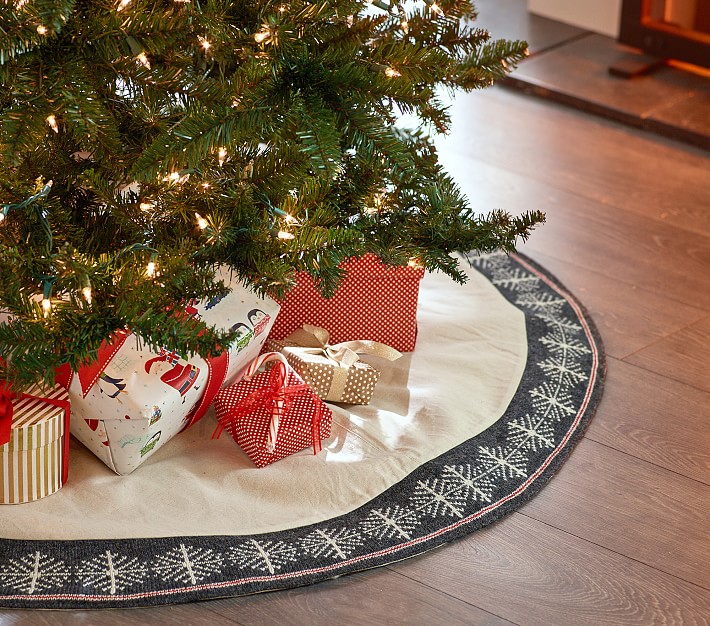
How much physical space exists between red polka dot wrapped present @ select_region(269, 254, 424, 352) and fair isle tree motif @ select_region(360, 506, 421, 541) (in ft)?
1.31

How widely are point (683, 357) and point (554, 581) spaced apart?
2.14 ft

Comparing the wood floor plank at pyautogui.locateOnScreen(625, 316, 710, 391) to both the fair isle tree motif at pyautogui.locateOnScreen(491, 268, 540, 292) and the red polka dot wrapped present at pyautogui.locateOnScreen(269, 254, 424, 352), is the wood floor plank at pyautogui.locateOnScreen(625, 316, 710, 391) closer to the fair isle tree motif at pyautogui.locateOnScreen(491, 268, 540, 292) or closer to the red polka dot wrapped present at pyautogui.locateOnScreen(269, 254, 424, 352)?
the fair isle tree motif at pyautogui.locateOnScreen(491, 268, 540, 292)

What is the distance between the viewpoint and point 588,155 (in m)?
2.64

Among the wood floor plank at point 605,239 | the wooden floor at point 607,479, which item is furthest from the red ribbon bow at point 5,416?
the wood floor plank at point 605,239

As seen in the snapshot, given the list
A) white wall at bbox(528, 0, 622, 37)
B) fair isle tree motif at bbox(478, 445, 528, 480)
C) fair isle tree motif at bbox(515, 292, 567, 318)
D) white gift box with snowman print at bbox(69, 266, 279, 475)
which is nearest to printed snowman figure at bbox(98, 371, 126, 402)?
white gift box with snowman print at bbox(69, 266, 279, 475)

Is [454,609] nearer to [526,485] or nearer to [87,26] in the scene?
[526,485]

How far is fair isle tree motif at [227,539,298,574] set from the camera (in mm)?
1325

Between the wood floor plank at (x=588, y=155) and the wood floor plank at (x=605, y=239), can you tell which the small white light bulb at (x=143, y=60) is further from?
the wood floor plank at (x=588, y=155)

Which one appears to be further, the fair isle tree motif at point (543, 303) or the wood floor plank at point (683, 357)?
the fair isle tree motif at point (543, 303)

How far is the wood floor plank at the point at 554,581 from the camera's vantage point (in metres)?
1.28

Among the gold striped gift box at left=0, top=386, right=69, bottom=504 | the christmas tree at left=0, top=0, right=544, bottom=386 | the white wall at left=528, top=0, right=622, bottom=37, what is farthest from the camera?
the white wall at left=528, top=0, right=622, bottom=37

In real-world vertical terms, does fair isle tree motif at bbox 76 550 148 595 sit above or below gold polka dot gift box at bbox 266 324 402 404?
below

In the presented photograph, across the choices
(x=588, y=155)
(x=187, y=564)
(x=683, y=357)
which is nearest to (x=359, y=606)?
(x=187, y=564)

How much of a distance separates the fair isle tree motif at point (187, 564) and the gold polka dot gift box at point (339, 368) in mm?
361
